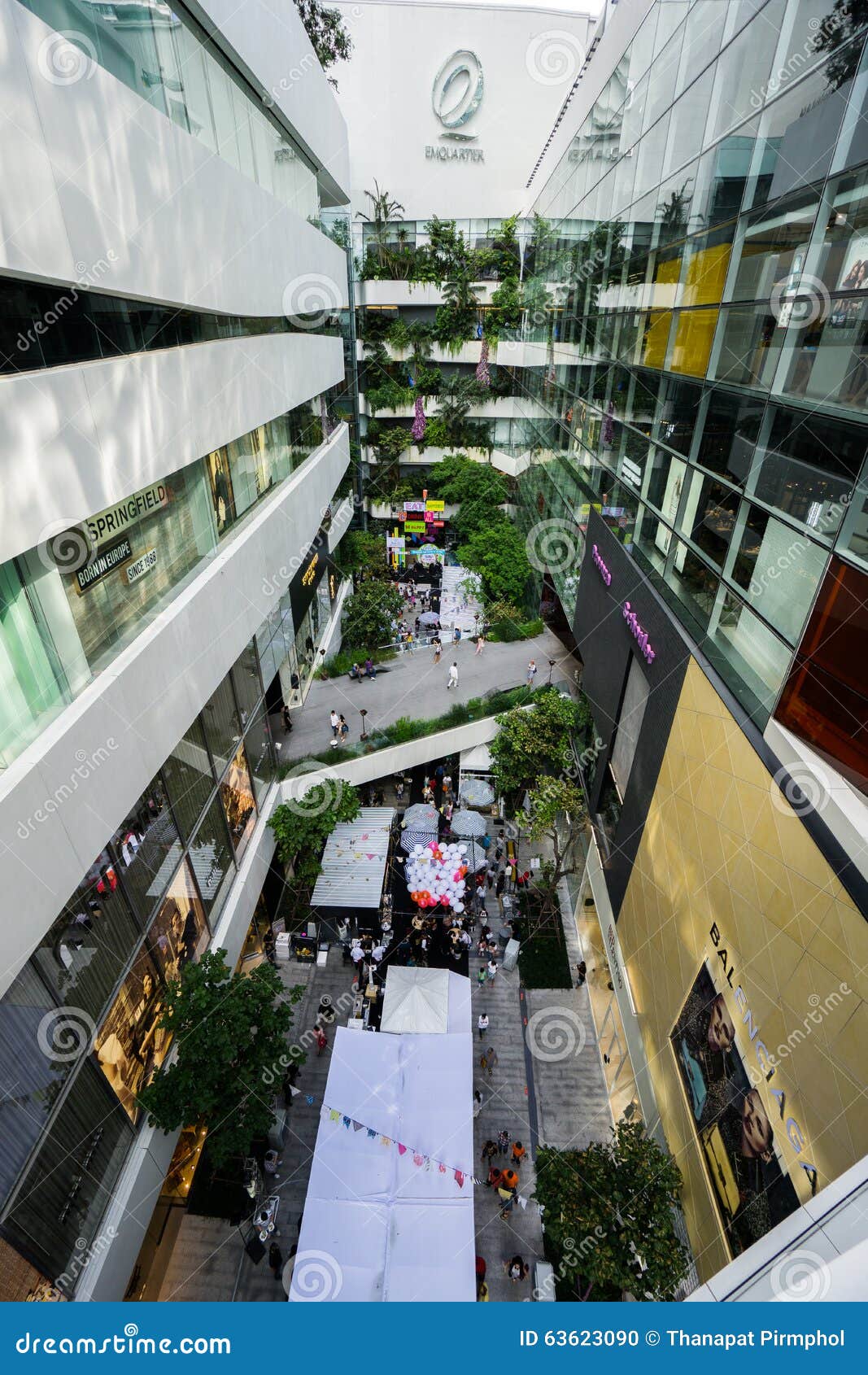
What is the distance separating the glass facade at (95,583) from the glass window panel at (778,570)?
850cm

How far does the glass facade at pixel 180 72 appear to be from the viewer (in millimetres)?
6930

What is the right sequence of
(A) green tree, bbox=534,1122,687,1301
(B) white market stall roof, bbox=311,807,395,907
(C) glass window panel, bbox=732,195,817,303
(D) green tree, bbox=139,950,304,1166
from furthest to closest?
1. (B) white market stall roof, bbox=311,807,395,907
2. (D) green tree, bbox=139,950,304,1166
3. (A) green tree, bbox=534,1122,687,1301
4. (C) glass window panel, bbox=732,195,817,303

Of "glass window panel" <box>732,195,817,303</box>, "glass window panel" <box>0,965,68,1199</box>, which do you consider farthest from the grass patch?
"glass window panel" <box>732,195,817,303</box>

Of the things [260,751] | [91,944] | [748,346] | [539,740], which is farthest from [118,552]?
[539,740]

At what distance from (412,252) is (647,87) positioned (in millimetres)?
25906

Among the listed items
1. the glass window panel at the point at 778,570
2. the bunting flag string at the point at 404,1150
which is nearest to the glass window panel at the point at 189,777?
the bunting flag string at the point at 404,1150

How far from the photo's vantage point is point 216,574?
38.0 ft

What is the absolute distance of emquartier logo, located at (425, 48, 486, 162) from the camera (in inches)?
1395

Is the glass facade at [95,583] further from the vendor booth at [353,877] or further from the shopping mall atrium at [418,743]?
the vendor booth at [353,877]

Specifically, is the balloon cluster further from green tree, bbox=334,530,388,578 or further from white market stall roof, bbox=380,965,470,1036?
green tree, bbox=334,530,388,578

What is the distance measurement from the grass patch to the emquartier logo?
135 ft

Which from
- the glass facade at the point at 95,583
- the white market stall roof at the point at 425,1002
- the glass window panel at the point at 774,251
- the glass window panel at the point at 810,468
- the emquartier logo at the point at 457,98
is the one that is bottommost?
the white market stall roof at the point at 425,1002

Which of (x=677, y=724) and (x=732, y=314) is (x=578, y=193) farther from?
(x=677, y=724)

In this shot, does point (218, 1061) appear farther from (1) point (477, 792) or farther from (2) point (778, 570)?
(1) point (477, 792)
